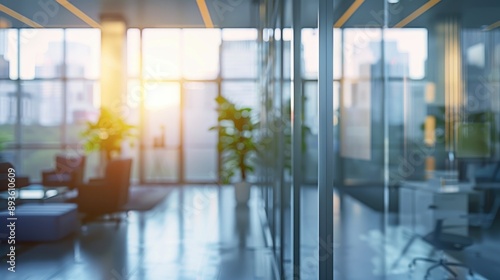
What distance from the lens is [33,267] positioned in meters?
4.41

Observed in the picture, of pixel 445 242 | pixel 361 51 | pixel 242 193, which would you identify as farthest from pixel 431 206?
pixel 361 51

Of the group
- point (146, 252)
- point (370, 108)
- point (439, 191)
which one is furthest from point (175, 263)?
point (370, 108)

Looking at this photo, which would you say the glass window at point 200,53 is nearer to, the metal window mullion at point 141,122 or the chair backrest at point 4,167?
the metal window mullion at point 141,122

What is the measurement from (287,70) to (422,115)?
4385 millimetres

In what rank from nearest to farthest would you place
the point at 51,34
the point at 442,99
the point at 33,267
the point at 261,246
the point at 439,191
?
the point at 33,267 → the point at 439,191 → the point at 261,246 → the point at 442,99 → the point at 51,34

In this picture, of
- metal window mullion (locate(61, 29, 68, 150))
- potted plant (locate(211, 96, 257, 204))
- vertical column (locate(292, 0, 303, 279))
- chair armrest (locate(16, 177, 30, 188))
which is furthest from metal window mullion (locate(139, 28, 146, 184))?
vertical column (locate(292, 0, 303, 279))

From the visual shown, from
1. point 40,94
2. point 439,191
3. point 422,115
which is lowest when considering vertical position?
point 439,191

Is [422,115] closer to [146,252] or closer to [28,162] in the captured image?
[146,252]

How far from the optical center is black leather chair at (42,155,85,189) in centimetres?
897

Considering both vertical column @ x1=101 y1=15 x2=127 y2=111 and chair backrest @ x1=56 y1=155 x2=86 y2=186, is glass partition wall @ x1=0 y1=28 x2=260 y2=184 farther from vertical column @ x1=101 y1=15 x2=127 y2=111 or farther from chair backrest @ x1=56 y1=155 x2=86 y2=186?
chair backrest @ x1=56 y1=155 x2=86 y2=186

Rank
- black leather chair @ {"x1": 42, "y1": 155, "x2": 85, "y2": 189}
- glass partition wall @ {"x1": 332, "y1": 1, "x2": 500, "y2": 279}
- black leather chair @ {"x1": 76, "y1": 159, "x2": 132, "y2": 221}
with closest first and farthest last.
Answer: glass partition wall @ {"x1": 332, "y1": 1, "x2": 500, "y2": 279}
black leather chair @ {"x1": 76, "y1": 159, "x2": 132, "y2": 221}
black leather chair @ {"x1": 42, "y1": 155, "x2": 85, "y2": 189}

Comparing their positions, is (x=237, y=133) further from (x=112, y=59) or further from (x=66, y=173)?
(x=112, y=59)

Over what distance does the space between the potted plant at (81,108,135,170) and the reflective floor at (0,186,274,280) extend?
295 cm

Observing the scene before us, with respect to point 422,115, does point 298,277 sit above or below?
below
